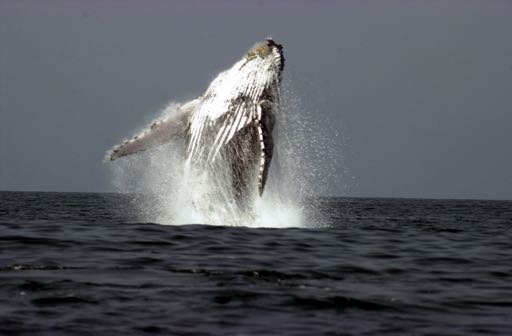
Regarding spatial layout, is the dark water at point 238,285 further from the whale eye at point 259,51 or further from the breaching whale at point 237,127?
the whale eye at point 259,51

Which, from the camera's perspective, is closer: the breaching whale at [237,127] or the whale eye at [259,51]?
the breaching whale at [237,127]

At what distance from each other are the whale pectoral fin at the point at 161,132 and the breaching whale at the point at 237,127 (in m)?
0.26

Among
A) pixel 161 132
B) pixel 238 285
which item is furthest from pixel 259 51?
pixel 238 285

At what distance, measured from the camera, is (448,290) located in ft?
32.7

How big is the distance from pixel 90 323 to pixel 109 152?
11.0m

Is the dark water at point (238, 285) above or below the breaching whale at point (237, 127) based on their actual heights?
below

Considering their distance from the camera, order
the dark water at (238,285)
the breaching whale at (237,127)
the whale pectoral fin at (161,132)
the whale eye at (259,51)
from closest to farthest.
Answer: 1. the dark water at (238,285)
2. the breaching whale at (237,127)
3. the whale eye at (259,51)
4. the whale pectoral fin at (161,132)

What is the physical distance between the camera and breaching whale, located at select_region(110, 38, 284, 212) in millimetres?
16281

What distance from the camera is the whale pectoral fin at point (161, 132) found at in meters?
17.4

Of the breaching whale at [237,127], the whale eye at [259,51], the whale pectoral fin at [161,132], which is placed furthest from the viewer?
the whale pectoral fin at [161,132]

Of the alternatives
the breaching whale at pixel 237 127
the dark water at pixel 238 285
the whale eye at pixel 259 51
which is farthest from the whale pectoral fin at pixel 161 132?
the dark water at pixel 238 285

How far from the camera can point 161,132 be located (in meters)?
17.5

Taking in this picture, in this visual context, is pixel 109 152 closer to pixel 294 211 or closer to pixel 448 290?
pixel 294 211

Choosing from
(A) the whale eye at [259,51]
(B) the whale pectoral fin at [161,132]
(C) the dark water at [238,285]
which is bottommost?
(C) the dark water at [238,285]
